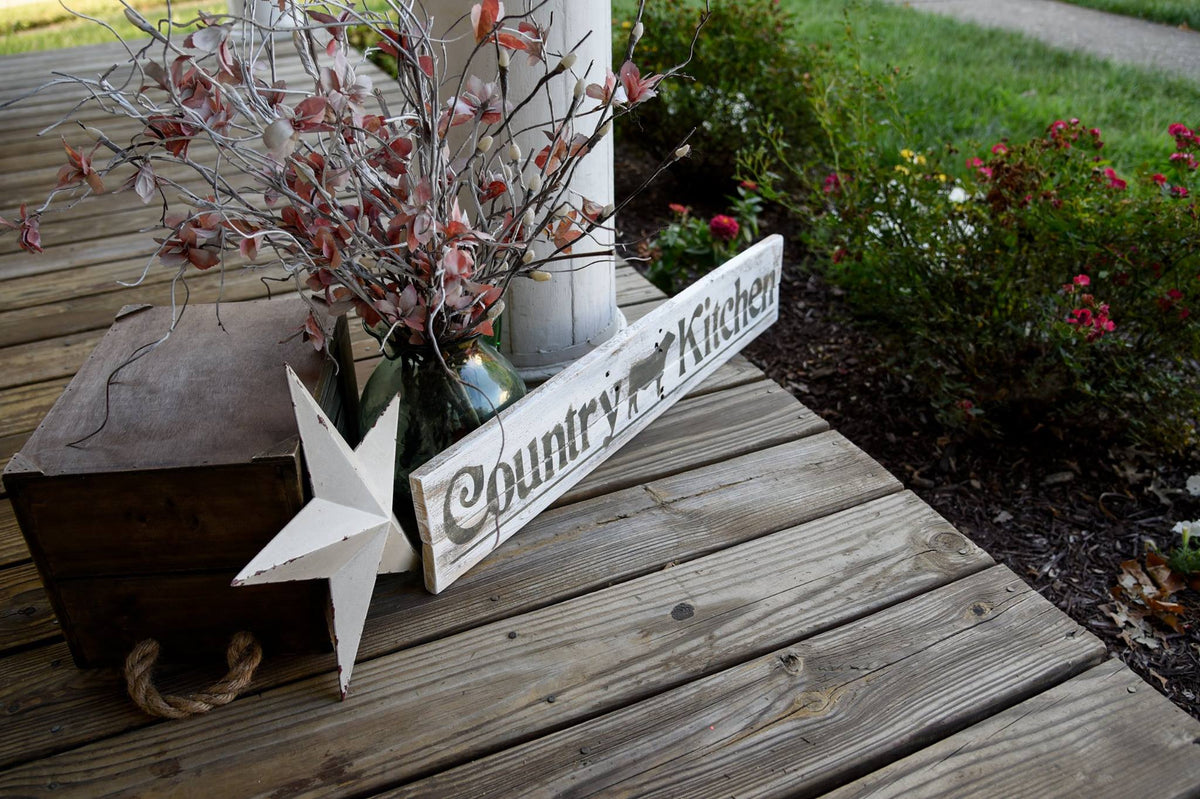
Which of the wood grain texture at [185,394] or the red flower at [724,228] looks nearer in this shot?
the wood grain texture at [185,394]

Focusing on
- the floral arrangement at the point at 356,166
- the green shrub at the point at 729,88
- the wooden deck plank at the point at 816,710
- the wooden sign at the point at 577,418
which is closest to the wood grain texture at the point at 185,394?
the floral arrangement at the point at 356,166

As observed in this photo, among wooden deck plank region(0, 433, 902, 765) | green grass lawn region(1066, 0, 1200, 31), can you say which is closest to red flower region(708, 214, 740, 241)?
wooden deck plank region(0, 433, 902, 765)

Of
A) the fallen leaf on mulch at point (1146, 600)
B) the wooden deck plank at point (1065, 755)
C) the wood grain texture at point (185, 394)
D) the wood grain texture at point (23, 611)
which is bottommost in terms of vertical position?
the fallen leaf on mulch at point (1146, 600)

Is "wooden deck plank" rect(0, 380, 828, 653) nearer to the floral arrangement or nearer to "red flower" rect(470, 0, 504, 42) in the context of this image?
the floral arrangement

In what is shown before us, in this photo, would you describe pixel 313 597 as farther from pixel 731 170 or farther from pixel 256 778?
pixel 731 170

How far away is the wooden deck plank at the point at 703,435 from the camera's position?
1.43 meters

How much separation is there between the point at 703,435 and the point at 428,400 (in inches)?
20.7

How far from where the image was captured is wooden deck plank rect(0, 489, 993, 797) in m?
0.98

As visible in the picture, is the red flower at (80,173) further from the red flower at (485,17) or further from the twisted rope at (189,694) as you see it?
the twisted rope at (189,694)

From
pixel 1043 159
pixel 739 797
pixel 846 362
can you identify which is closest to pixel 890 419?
pixel 846 362

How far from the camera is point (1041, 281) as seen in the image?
1997 mm

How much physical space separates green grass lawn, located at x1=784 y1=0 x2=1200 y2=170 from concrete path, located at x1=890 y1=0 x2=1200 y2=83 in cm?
21

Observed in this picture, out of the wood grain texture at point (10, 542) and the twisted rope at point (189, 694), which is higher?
the twisted rope at point (189, 694)

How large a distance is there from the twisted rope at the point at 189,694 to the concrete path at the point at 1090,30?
4.61 meters
